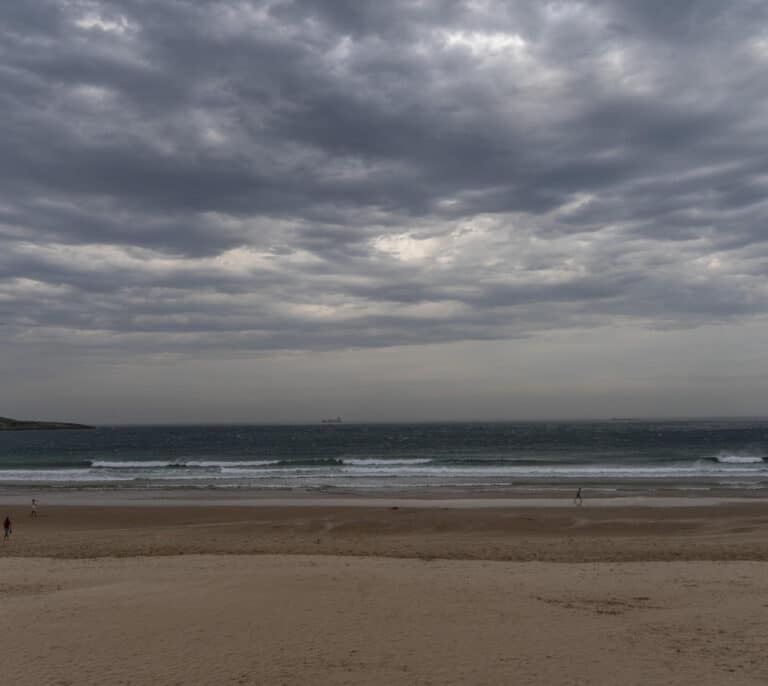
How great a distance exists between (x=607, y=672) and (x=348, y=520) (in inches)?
643

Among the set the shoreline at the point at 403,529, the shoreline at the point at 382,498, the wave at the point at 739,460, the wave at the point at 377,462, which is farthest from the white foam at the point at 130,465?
the wave at the point at 739,460

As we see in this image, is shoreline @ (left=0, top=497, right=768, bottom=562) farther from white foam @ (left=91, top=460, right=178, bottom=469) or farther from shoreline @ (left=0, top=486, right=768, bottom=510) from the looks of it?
white foam @ (left=91, top=460, right=178, bottom=469)

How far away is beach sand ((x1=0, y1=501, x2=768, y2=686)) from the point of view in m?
7.78

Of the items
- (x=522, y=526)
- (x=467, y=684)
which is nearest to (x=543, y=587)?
(x=467, y=684)

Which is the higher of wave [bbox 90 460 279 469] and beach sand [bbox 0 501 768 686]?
beach sand [bbox 0 501 768 686]

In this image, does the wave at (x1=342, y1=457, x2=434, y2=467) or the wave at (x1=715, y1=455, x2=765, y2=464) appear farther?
the wave at (x1=342, y1=457, x2=434, y2=467)

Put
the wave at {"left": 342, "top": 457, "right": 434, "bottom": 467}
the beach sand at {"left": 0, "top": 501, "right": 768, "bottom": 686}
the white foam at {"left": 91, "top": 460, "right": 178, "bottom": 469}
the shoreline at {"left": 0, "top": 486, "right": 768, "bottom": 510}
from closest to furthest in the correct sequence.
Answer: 1. the beach sand at {"left": 0, "top": 501, "right": 768, "bottom": 686}
2. the shoreline at {"left": 0, "top": 486, "right": 768, "bottom": 510}
3. the wave at {"left": 342, "top": 457, "right": 434, "bottom": 467}
4. the white foam at {"left": 91, "top": 460, "right": 178, "bottom": 469}

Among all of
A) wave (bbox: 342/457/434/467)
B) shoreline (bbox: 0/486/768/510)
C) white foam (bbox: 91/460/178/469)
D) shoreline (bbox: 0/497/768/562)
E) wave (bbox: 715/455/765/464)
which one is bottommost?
white foam (bbox: 91/460/178/469)

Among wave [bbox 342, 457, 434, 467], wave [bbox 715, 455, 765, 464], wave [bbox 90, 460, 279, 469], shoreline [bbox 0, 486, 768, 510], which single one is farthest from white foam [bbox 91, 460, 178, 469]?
wave [bbox 715, 455, 765, 464]

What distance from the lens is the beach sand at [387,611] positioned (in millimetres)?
7781

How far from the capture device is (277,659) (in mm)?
8109

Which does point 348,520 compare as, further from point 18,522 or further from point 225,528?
point 18,522

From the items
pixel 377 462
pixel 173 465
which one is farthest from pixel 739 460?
pixel 173 465

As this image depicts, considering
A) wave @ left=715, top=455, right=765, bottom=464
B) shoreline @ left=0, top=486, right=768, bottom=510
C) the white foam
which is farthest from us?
the white foam
